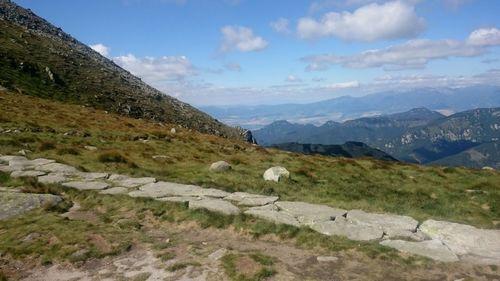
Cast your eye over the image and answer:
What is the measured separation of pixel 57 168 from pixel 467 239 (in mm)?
18610

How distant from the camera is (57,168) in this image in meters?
21.3

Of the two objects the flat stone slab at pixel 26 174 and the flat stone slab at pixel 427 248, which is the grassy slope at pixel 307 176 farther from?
the flat stone slab at pixel 427 248

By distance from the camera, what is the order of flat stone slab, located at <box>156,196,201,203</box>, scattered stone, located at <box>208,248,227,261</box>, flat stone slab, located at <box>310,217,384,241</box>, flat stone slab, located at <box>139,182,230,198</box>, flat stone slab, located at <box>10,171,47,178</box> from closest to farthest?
scattered stone, located at <box>208,248,227,261</box>, flat stone slab, located at <box>310,217,384,241</box>, flat stone slab, located at <box>156,196,201,203</box>, flat stone slab, located at <box>139,182,230,198</box>, flat stone slab, located at <box>10,171,47,178</box>

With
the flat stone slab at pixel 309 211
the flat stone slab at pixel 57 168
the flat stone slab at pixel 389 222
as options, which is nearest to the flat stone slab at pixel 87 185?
the flat stone slab at pixel 57 168

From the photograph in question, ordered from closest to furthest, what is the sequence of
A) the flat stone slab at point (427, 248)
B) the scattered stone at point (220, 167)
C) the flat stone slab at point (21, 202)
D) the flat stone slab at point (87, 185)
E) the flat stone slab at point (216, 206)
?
the flat stone slab at point (427, 248)
the flat stone slab at point (216, 206)
the flat stone slab at point (21, 202)
the flat stone slab at point (87, 185)
the scattered stone at point (220, 167)

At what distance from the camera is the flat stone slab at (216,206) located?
48.8 feet

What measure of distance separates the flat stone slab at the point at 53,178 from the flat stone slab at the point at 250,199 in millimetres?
7948

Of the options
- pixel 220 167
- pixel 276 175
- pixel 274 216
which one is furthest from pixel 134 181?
pixel 274 216

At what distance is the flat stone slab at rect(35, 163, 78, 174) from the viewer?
20.8m

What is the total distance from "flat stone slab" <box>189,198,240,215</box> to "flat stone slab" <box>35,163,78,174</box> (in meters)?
8.55

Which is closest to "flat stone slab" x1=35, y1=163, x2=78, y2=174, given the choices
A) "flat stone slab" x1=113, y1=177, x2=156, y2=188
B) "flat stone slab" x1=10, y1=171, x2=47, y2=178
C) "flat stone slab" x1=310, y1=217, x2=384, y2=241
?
"flat stone slab" x1=10, y1=171, x2=47, y2=178

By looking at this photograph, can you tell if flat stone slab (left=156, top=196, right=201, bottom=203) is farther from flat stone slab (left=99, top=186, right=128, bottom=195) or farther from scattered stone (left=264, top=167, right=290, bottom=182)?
scattered stone (left=264, top=167, right=290, bottom=182)

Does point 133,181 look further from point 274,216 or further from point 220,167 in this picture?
point 274,216

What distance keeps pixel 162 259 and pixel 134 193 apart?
6.48 m
